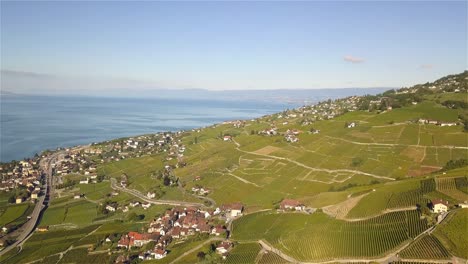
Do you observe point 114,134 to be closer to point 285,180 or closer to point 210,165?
point 210,165

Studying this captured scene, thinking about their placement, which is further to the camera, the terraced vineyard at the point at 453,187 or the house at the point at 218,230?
the house at the point at 218,230

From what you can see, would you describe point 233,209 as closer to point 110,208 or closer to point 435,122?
point 110,208

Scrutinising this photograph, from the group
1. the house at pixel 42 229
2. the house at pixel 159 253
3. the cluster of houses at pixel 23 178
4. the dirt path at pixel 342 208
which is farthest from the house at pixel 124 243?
the cluster of houses at pixel 23 178

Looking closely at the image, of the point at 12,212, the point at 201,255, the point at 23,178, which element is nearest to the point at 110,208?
the point at 12,212

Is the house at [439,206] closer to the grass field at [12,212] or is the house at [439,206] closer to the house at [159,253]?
the house at [159,253]

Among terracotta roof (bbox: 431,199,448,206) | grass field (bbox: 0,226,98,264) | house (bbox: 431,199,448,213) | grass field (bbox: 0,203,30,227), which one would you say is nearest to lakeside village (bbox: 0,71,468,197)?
grass field (bbox: 0,203,30,227)

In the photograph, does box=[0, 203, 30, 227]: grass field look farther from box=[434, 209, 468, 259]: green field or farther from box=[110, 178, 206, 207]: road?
box=[434, 209, 468, 259]: green field
